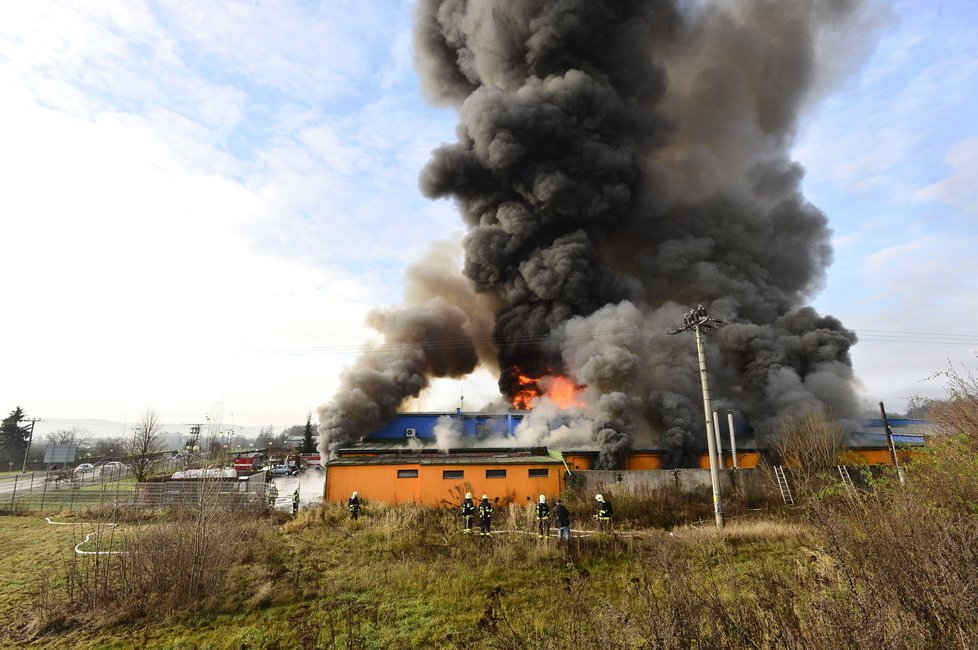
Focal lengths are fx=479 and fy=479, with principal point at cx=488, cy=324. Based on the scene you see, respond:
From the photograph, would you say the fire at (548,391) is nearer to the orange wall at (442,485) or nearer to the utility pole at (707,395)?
the orange wall at (442,485)

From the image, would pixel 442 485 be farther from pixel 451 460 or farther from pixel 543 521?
pixel 543 521

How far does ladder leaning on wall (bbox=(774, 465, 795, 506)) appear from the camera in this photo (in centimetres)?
1942

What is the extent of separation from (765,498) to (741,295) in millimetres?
19257

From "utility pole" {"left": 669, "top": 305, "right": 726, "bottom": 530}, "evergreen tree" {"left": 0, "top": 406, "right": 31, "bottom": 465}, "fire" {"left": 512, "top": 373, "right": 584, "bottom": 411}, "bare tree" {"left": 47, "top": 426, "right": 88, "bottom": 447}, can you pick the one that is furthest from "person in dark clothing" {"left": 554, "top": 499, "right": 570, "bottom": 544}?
"evergreen tree" {"left": 0, "top": 406, "right": 31, "bottom": 465}

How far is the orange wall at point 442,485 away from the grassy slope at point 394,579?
14.3ft

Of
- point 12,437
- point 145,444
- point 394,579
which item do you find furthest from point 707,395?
point 12,437

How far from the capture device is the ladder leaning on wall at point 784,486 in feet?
63.7

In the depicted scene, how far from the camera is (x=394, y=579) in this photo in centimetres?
989

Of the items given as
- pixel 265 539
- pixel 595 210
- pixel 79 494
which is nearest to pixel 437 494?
pixel 265 539

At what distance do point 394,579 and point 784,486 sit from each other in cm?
1821

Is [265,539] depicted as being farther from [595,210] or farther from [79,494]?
[595,210]

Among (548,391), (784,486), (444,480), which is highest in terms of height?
(548,391)

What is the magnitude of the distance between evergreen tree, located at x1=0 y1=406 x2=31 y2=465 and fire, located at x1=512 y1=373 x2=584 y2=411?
60.0 m

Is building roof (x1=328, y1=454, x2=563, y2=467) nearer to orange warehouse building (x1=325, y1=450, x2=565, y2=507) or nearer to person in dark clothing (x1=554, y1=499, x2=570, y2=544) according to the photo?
orange warehouse building (x1=325, y1=450, x2=565, y2=507)
